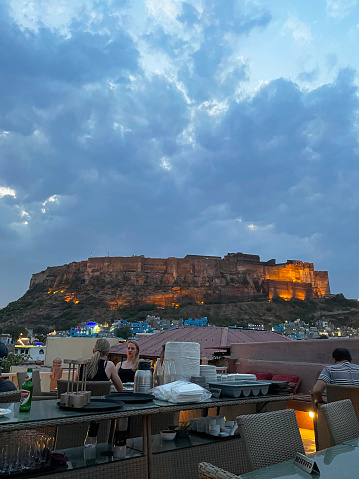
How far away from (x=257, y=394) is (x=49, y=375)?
15.8ft

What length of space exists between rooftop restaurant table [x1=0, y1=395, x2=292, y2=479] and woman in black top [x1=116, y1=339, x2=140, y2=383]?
1202 mm

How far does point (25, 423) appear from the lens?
1.28 meters

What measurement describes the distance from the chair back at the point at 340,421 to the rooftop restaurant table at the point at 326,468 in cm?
14

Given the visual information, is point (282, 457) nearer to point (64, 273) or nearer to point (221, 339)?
point (221, 339)

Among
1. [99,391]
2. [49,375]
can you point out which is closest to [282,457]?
[99,391]

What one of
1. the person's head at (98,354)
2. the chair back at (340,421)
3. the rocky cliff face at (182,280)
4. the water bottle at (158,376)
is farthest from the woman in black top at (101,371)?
the rocky cliff face at (182,280)

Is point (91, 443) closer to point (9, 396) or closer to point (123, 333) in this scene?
point (9, 396)

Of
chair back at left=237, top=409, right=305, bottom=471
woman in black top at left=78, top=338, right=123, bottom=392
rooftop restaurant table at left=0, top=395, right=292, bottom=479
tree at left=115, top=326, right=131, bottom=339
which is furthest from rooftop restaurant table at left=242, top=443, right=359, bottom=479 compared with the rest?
tree at left=115, top=326, right=131, bottom=339

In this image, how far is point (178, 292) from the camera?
5994 centimetres

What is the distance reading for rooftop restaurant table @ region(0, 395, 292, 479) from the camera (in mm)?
1380

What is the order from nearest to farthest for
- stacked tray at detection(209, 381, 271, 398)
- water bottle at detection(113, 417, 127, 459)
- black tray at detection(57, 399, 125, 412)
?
black tray at detection(57, 399, 125, 412)
water bottle at detection(113, 417, 127, 459)
stacked tray at detection(209, 381, 271, 398)

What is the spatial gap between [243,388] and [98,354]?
1.17 m

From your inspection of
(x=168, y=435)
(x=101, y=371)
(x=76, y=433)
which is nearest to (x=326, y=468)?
(x=168, y=435)

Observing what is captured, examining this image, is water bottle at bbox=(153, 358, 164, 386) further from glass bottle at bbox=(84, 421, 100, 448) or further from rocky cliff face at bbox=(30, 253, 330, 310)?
rocky cliff face at bbox=(30, 253, 330, 310)
